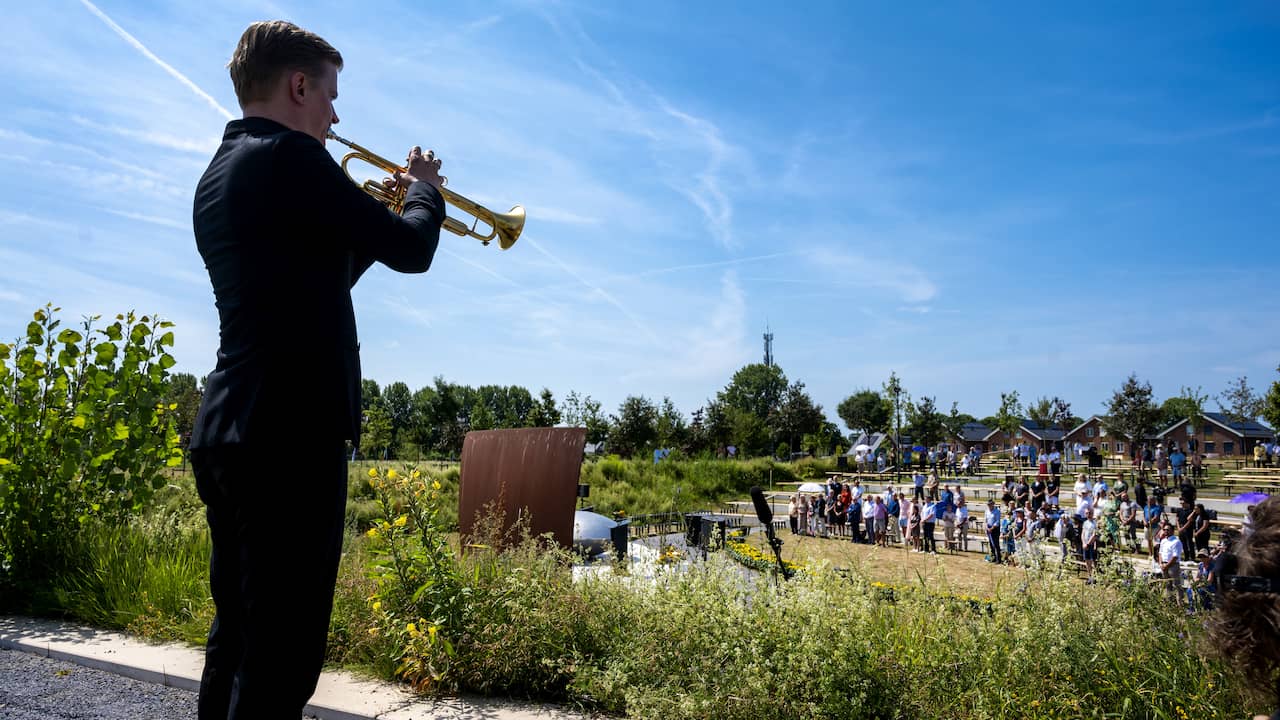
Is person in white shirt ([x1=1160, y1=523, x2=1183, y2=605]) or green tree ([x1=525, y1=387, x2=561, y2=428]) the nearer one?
person in white shirt ([x1=1160, y1=523, x2=1183, y2=605])

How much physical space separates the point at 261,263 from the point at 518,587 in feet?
8.64

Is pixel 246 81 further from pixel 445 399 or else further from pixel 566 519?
pixel 445 399

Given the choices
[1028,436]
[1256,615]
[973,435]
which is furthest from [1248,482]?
[973,435]

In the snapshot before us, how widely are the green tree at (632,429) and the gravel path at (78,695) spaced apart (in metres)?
41.1

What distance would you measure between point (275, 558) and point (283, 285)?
1.91 feet

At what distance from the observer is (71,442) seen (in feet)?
17.8

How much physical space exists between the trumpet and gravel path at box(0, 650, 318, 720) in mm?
2548

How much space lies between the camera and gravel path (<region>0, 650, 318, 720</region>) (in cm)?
328

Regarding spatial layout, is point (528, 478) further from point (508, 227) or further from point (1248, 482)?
point (1248, 482)

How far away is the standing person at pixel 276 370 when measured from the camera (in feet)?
4.98

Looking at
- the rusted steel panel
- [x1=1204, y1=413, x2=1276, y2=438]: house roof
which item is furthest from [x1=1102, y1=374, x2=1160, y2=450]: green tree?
the rusted steel panel

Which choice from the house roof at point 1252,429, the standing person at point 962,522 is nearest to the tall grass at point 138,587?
the standing person at point 962,522

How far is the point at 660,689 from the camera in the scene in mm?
3033

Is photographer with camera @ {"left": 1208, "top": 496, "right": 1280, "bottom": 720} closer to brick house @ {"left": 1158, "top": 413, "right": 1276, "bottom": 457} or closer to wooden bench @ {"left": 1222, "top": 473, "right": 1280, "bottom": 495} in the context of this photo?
wooden bench @ {"left": 1222, "top": 473, "right": 1280, "bottom": 495}
